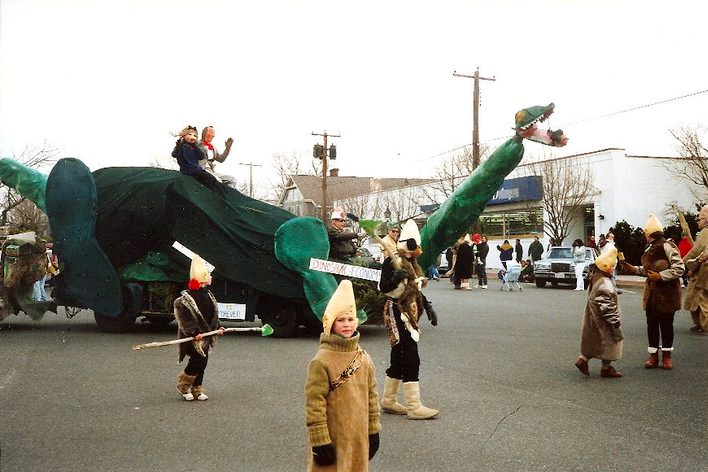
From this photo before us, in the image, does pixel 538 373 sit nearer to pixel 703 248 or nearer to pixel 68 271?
pixel 703 248

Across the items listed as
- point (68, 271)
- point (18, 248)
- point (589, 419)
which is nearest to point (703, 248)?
point (589, 419)

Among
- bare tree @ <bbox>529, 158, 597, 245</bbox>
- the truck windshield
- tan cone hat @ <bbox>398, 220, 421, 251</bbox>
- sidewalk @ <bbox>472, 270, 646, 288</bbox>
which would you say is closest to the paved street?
tan cone hat @ <bbox>398, 220, 421, 251</bbox>

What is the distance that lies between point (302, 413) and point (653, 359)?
4.63m

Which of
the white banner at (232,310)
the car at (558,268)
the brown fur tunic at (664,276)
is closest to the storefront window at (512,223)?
the car at (558,268)

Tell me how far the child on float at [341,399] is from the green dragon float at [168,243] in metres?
7.35

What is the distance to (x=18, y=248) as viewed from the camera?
1283cm

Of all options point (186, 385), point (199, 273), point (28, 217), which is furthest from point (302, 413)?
point (28, 217)

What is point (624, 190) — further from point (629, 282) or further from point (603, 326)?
point (603, 326)

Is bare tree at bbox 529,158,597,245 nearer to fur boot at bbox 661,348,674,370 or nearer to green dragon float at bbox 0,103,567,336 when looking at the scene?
green dragon float at bbox 0,103,567,336

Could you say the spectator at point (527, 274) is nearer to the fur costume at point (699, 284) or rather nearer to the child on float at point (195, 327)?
the fur costume at point (699, 284)

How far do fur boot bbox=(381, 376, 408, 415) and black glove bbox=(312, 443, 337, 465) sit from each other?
3.33 metres

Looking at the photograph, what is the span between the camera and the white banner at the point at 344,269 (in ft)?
38.1

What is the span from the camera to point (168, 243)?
1237cm

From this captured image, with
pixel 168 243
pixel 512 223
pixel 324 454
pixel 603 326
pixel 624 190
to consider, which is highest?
pixel 624 190
